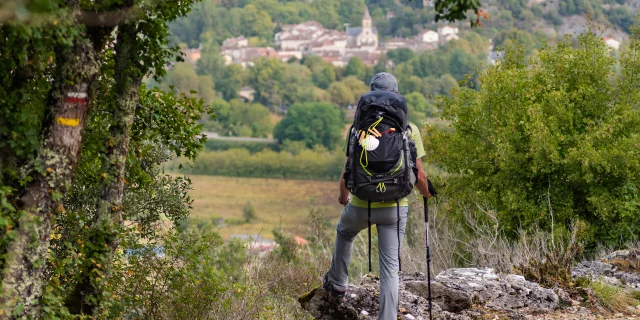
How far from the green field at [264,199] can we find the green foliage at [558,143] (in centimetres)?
5084

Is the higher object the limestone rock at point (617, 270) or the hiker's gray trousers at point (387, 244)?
the hiker's gray trousers at point (387, 244)

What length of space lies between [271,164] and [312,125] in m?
10.8

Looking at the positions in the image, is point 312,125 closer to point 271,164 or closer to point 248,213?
point 271,164

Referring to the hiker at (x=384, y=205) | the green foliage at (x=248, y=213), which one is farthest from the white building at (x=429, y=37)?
the hiker at (x=384, y=205)

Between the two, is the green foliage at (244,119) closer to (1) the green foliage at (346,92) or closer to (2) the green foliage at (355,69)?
(1) the green foliage at (346,92)

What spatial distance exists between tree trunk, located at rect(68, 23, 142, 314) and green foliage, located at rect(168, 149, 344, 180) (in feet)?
290

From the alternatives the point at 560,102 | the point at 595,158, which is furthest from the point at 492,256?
the point at 560,102

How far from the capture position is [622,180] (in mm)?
14703

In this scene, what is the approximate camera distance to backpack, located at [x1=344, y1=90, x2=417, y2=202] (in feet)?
14.9

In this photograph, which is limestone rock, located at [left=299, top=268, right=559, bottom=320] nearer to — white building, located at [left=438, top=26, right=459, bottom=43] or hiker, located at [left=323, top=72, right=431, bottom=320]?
hiker, located at [left=323, top=72, right=431, bottom=320]

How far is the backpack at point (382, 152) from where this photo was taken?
178 inches

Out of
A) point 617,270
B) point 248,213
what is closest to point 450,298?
point 617,270

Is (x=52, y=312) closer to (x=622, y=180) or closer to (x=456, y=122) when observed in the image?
(x=622, y=180)

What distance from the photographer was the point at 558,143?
15.7 metres
